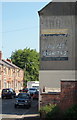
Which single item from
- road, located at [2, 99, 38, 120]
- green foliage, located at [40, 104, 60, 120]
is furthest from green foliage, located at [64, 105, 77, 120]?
road, located at [2, 99, 38, 120]

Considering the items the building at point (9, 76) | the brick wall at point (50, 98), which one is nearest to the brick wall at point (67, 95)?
the brick wall at point (50, 98)

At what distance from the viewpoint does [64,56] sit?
21500 mm

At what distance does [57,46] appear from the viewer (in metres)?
21.6

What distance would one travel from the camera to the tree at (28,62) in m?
85.4

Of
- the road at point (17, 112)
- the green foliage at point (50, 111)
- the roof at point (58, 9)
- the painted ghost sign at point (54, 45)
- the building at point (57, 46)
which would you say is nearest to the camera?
the green foliage at point (50, 111)

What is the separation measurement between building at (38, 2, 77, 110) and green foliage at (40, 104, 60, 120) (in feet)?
11.5

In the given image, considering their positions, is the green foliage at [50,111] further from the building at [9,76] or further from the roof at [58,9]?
the building at [9,76]

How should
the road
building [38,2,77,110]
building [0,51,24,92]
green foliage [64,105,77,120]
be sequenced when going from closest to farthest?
green foliage [64,105,77,120], the road, building [38,2,77,110], building [0,51,24,92]

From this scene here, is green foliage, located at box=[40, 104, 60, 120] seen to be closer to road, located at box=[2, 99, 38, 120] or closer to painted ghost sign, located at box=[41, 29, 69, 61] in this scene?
road, located at box=[2, 99, 38, 120]

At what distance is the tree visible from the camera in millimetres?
85438

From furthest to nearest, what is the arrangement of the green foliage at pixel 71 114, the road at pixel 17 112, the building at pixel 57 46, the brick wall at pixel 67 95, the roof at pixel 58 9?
the roof at pixel 58 9, the building at pixel 57 46, the road at pixel 17 112, the brick wall at pixel 67 95, the green foliage at pixel 71 114

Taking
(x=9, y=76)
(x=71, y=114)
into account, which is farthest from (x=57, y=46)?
(x=9, y=76)

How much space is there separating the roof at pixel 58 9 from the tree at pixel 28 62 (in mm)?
60034

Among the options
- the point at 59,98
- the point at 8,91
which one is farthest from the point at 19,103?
the point at 8,91
